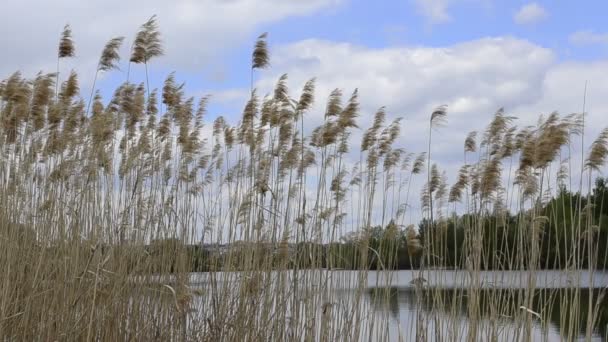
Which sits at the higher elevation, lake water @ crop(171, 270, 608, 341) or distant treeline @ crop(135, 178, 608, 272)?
distant treeline @ crop(135, 178, 608, 272)

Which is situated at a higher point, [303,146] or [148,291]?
[303,146]

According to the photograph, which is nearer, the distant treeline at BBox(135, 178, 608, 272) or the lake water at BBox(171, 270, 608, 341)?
the lake water at BBox(171, 270, 608, 341)

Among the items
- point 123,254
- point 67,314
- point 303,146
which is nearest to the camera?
point 67,314

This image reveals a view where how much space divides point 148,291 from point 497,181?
214 centimetres

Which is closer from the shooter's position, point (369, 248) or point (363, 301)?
point (363, 301)

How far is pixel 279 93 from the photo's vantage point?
5.19 metres

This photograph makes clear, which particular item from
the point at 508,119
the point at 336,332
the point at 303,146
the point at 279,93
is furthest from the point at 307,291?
the point at 508,119

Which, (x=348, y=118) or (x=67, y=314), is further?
(x=348, y=118)

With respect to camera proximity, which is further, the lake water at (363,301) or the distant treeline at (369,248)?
the distant treeline at (369,248)

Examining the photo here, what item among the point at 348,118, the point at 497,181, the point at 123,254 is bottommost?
the point at 123,254

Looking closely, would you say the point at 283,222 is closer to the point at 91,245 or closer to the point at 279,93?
the point at 279,93

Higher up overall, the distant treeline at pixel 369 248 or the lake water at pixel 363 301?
the distant treeline at pixel 369 248

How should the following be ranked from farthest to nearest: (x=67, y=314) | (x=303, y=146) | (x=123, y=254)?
1. (x=303, y=146)
2. (x=123, y=254)
3. (x=67, y=314)

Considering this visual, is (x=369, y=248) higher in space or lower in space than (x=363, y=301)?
higher
